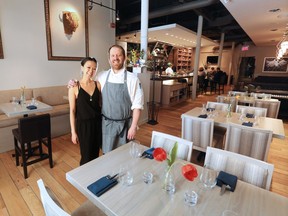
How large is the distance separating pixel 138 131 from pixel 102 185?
314 cm

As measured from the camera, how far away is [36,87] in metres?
4.10

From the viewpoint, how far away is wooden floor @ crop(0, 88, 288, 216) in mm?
1980

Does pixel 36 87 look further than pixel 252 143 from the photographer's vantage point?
Yes

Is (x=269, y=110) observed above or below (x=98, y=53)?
below

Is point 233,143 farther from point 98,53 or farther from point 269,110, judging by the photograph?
point 98,53

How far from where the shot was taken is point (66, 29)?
14.2ft

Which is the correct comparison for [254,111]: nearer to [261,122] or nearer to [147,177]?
[261,122]

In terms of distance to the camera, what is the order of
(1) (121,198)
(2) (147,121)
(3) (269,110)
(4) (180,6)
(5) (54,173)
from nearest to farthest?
(1) (121,198), (5) (54,173), (3) (269,110), (2) (147,121), (4) (180,6)

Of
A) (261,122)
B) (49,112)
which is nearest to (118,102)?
(261,122)

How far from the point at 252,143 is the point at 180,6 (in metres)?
5.48

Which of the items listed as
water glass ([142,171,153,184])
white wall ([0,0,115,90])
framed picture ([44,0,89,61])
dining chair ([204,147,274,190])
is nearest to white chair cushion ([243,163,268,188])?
dining chair ([204,147,274,190])

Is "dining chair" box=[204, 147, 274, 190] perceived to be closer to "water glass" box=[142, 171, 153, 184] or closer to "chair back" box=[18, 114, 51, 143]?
"water glass" box=[142, 171, 153, 184]

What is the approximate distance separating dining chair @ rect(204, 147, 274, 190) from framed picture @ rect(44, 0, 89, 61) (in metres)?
4.19

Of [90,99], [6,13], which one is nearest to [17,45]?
[6,13]
